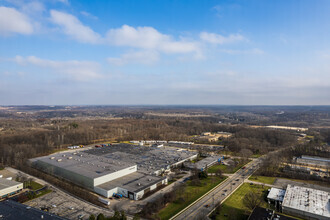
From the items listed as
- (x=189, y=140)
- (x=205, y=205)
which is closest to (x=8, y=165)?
(x=205, y=205)

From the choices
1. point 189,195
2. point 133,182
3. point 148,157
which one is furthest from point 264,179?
point 148,157

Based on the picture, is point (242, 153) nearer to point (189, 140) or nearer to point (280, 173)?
point (280, 173)

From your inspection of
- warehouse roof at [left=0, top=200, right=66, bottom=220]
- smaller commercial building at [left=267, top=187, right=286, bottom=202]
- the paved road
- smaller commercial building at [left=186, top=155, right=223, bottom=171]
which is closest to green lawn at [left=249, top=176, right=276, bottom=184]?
smaller commercial building at [left=267, top=187, right=286, bottom=202]

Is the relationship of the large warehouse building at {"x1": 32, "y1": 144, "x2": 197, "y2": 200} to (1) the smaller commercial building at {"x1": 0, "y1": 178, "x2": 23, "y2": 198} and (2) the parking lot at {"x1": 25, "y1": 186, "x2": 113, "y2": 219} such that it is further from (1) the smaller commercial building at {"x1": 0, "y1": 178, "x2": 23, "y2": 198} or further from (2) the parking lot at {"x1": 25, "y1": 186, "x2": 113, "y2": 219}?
(1) the smaller commercial building at {"x1": 0, "y1": 178, "x2": 23, "y2": 198}

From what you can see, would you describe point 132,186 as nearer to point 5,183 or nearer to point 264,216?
point 264,216

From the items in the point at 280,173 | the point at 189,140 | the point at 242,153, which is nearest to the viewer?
the point at 280,173

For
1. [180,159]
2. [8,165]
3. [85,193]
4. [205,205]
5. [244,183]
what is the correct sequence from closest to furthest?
[205,205] < [85,193] < [244,183] < [8,165] < [180,159]
